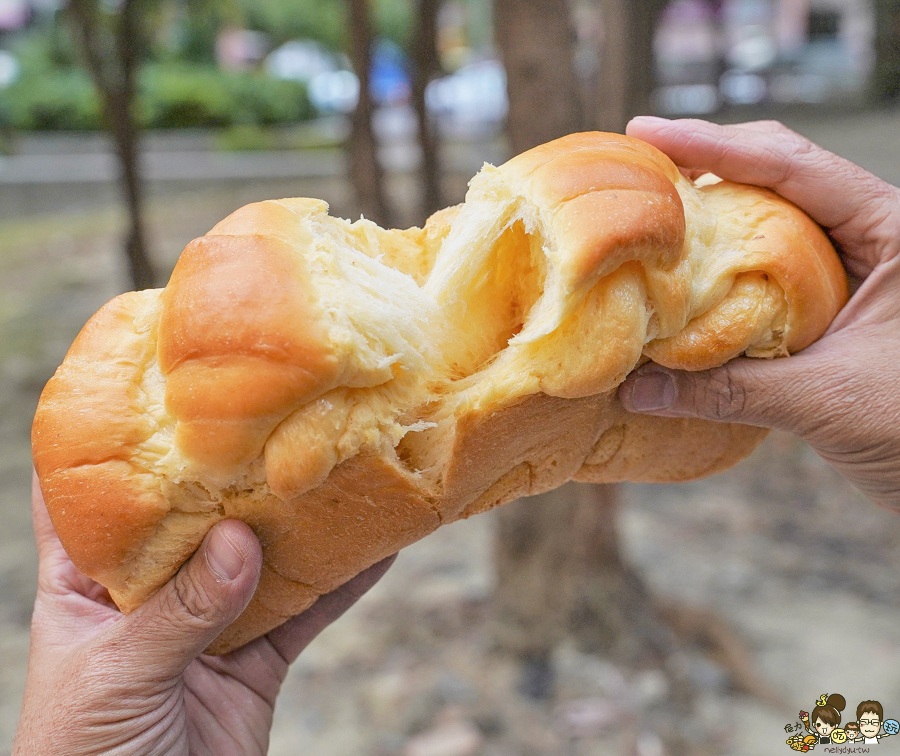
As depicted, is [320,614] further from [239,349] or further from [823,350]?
[823,350]

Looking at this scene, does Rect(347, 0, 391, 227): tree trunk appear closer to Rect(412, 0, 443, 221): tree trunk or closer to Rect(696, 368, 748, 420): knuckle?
Rect(412, 0, 443, 221): tree trunk

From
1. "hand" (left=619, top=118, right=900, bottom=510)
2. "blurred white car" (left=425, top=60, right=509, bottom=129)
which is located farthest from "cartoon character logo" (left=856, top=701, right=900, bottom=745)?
"blurred white car" (left=425, top=60, right=509, bottom=129)

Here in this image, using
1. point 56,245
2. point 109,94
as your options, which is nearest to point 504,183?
point 109,94

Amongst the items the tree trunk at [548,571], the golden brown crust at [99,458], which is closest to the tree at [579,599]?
Result: the tree trunk at [548,571]

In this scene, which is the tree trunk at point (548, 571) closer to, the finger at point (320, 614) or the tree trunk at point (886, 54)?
the finger at point (320, 614)

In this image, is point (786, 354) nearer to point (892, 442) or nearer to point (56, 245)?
point (892, 442)
